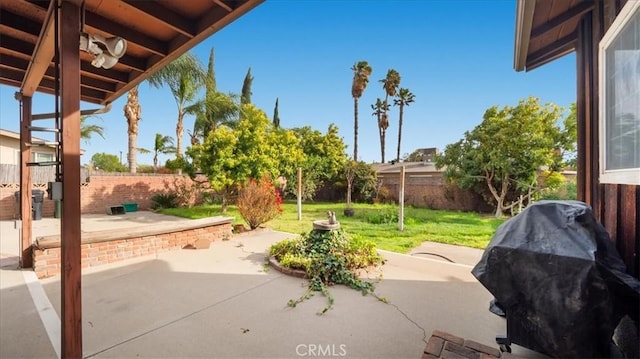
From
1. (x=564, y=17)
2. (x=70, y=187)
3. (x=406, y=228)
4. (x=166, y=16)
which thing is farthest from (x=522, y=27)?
(x=406, y=228)

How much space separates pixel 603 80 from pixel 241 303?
13.5ft

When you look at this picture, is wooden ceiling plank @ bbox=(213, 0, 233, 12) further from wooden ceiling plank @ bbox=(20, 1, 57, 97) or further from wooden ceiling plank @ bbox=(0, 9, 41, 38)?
wooden ceiling plank @ bbox=(0, 9, 41, 38)

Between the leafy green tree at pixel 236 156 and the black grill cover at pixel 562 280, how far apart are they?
924cm

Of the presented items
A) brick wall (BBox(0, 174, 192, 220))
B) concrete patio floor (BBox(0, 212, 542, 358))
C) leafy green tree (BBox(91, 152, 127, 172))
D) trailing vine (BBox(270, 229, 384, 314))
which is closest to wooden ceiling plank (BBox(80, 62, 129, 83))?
concrete patio floor (BBox(0, 212, 542, 358))

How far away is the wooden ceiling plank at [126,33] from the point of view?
2.67m

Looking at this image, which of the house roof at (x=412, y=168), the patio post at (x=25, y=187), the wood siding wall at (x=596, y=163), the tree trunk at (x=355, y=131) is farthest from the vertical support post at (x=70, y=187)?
the tree trunk at (x=355, y=131)

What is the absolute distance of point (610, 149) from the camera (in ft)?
6.72

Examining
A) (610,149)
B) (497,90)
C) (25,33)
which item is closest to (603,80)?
(610,149)

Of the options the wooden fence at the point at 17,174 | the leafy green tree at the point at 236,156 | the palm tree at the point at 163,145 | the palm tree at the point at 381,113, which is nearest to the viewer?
the wooden fence at the point at 17,174

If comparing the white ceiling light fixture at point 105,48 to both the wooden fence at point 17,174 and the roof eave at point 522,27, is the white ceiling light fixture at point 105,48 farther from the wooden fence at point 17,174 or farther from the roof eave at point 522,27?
the wooden fence at point 17,174

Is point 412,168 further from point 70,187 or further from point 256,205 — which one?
point 70,187

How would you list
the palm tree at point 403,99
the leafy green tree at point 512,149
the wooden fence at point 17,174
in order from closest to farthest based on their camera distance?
the wooden fence at point 17,174 → the leafy green tree at point 512,149 → the palm tree at point 403,99

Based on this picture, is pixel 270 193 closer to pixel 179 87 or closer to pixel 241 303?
pixel 241 303

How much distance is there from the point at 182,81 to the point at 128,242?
460 inches
